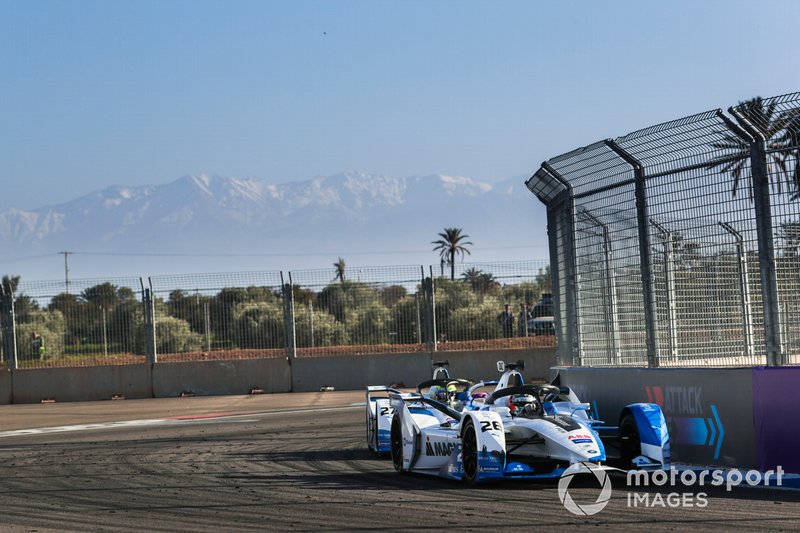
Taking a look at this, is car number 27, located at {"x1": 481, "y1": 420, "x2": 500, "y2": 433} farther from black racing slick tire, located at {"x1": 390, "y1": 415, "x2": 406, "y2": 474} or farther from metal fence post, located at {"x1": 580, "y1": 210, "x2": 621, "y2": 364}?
metal fence post, located at {"x1": 580, "y1": 210, "x2": 621, "y2": 364}

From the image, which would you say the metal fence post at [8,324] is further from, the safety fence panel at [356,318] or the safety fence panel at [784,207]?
the safety fence panel at [784,207]

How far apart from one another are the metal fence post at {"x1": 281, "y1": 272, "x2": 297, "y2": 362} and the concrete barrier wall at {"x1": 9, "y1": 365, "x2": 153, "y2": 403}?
3444mm

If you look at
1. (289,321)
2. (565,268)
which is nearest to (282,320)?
(289,321)

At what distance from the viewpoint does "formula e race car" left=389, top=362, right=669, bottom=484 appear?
946 cm

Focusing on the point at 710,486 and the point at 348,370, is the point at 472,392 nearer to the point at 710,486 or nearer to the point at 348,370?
the point at 710,486

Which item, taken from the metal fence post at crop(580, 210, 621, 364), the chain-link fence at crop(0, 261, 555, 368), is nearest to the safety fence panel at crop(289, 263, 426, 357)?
the chain-link fence at crop(0, 261, 555, 368)

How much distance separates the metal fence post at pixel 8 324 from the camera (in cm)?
2588

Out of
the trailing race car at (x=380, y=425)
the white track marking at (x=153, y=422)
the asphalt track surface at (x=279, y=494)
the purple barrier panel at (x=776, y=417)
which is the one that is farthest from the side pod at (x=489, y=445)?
the white track marking at (x=153, y=422)

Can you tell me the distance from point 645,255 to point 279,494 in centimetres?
467

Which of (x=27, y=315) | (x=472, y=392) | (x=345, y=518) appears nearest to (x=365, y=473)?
(x=472, y=392)

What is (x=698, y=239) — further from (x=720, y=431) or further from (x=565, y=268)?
(x=565, y=268)

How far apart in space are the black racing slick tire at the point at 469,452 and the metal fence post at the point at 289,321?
16.1m

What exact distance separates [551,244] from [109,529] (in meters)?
8.48

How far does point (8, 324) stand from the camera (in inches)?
1021
